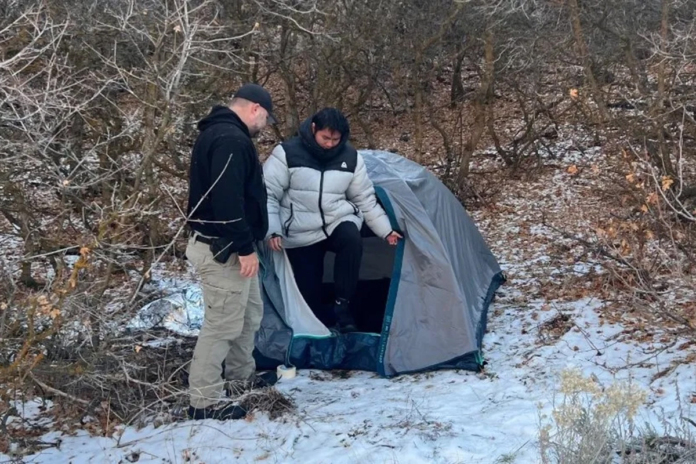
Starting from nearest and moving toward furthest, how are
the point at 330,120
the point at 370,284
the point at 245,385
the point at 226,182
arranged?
the point at 226,182
the point at 245,385
the point at 330,120
the point at 370,284

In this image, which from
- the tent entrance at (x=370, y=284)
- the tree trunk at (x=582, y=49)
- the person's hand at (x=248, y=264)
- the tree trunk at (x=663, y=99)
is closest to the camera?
the person's hand at (x=248, y=264)

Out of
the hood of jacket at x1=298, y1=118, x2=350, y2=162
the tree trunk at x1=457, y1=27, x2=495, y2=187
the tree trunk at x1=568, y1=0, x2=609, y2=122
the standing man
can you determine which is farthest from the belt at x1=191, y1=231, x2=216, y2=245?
the tree trunk at x1=457, y1=27, x2=495, y2=187

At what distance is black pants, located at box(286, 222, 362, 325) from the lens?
4.61 meters

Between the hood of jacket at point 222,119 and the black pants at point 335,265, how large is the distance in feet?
Result: 3.74

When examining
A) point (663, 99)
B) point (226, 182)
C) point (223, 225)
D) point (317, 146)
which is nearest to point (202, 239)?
point (223, 225)

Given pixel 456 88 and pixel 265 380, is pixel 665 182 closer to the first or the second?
pixel 265 380

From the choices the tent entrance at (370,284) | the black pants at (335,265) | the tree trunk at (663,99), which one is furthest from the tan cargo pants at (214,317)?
the tree trunk at (663,99)

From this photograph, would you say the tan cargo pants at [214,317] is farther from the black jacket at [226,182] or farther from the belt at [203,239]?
the black jacket at [226,182]

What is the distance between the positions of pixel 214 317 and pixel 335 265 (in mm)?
1144

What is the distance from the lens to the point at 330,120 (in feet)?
14.5

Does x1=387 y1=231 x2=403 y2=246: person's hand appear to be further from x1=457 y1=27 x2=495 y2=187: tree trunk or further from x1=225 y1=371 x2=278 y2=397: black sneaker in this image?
x1=457 y1=27 x2=495 y2=187: tree trunk

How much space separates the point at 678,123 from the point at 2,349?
5.12 m

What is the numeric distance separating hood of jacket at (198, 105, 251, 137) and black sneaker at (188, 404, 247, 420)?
4.52 feet

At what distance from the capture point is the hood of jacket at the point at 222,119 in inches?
144
